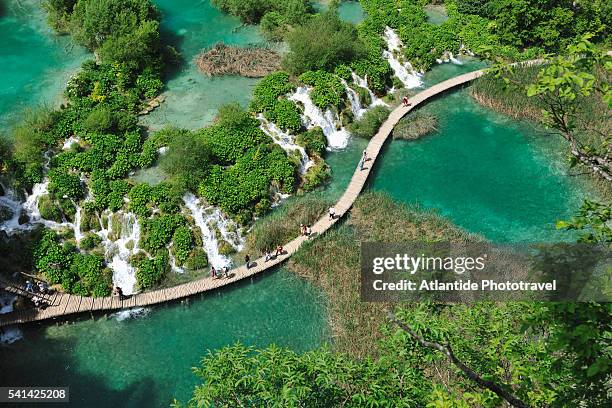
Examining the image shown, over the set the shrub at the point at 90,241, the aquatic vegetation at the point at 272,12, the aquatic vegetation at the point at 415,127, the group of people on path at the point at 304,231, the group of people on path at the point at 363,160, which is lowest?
the shrub at the point at 90,241

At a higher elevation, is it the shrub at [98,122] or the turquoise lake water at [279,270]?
the shrub at [98,122]

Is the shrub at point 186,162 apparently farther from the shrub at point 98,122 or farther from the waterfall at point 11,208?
the waterfall at point 11,208

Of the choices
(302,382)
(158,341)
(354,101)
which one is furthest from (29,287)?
(354,101)

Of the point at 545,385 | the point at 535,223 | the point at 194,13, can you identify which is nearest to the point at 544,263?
the point at 545,385

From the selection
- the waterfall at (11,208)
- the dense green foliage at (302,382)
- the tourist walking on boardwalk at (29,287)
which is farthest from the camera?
the waterfall at (11,208)

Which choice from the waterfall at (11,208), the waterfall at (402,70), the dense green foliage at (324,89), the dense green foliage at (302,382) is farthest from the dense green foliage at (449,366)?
the waterfall at (402,70)

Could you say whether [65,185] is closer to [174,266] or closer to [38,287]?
[38,287]

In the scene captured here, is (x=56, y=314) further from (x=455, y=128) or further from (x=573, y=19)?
(x=573, y=19)
